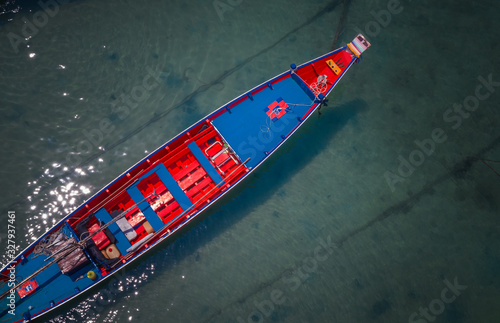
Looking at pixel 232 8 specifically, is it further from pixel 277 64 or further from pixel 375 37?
pixel 375 37

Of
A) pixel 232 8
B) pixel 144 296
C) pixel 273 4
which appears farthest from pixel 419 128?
pixel 144 296

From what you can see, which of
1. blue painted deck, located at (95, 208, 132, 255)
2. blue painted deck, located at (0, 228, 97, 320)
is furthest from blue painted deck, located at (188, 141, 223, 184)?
blue painted deck, located at (0, 228, 97, 320)
